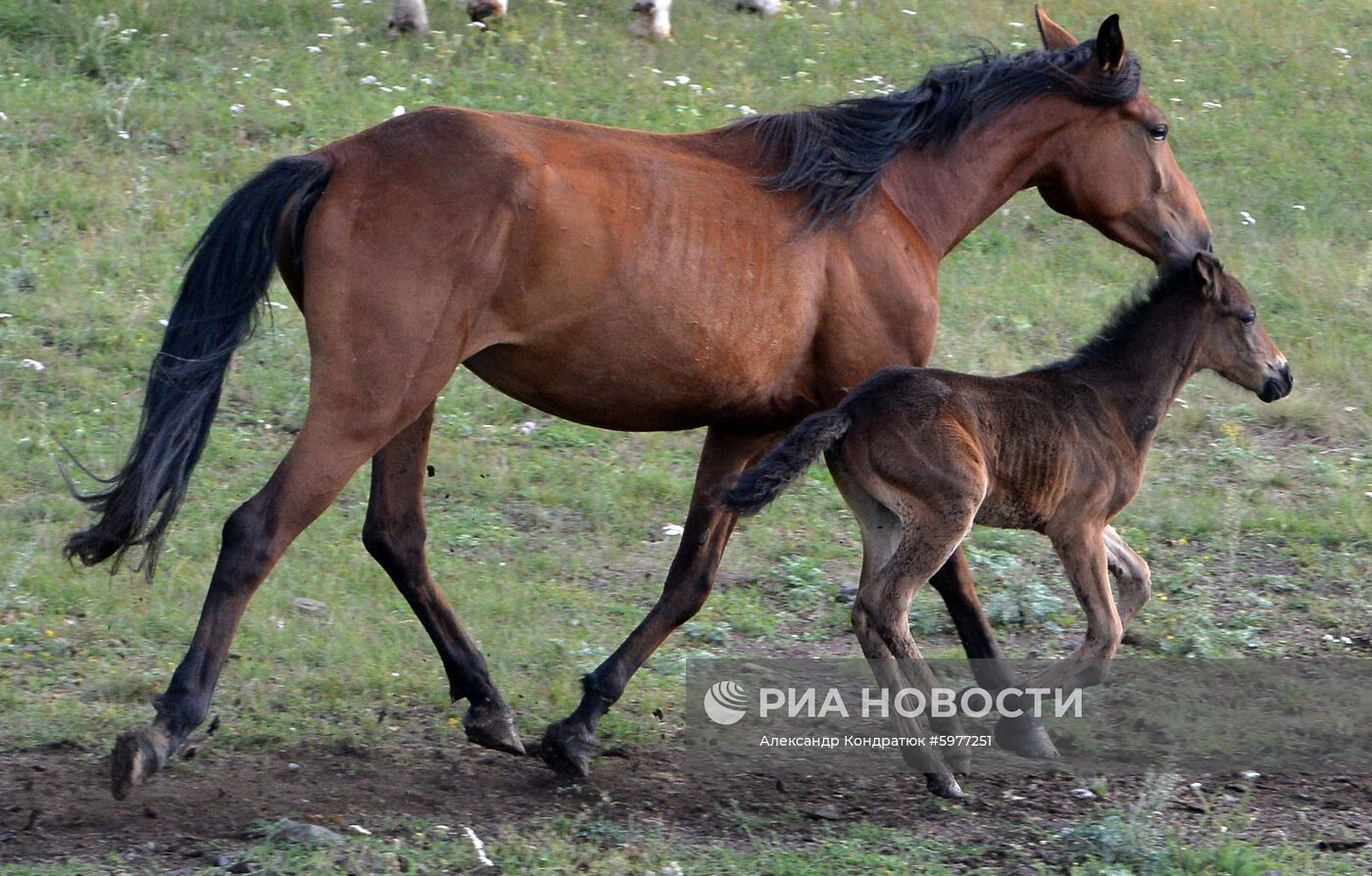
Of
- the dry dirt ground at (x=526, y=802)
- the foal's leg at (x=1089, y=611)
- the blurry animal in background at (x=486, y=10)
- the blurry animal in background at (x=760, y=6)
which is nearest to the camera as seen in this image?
the dry dirt ground at (x=526, y=802)

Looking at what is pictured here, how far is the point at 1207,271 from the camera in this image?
5312mm

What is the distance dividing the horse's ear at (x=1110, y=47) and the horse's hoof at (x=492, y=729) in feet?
9.80

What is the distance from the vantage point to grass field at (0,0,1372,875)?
5070 mm

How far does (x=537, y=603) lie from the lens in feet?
20.3

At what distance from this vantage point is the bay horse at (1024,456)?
4680mm

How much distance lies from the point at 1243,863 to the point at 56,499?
15.9ft

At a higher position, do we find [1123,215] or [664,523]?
[1123,215]

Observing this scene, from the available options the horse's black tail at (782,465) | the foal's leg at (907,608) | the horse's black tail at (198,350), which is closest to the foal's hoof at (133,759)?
the horse's black tail at (198,350)

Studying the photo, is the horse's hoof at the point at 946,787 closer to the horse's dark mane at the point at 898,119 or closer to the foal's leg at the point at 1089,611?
the foal's leg at the point at 1089,611

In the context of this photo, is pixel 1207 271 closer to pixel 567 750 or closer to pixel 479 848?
pixel 567 750

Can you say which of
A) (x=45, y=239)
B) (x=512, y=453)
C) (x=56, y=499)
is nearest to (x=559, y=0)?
(x=45, y=239)

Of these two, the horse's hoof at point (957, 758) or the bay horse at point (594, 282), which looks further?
the horse's hoof at point (957, 758)

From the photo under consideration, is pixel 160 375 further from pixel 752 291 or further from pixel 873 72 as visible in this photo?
pixel 873 72

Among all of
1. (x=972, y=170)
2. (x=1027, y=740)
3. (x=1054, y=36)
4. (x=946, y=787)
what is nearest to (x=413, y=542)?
(x=946, y=787)
